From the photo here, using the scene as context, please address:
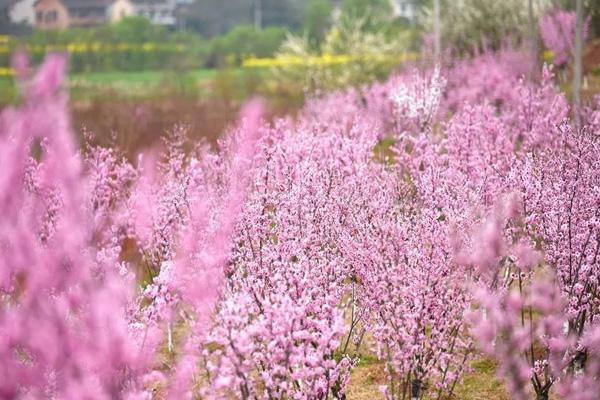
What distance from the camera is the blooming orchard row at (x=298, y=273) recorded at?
260 centimetres

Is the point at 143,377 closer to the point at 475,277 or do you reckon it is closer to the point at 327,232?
the point at 327,232

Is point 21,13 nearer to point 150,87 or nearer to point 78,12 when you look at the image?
point 78,12

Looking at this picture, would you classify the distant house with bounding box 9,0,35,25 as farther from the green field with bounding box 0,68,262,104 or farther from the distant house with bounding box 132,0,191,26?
the distant house with bounding box 132,0,191,26

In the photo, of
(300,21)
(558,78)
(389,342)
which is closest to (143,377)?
(389,342)

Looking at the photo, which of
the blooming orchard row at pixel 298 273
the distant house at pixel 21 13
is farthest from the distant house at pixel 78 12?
the blooming orchard row at pixel 298 273

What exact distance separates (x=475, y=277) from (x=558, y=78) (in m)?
19.2

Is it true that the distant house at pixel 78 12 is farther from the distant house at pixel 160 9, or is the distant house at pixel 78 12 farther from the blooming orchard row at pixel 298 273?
the blooming orchard row at pixel 298 273

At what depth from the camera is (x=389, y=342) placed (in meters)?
5.43

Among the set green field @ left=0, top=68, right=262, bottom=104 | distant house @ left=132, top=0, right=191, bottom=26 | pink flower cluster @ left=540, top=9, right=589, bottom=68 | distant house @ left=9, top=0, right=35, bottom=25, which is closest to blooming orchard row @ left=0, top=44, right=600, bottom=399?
pink flower cluster @ left=540, top=9, right=589, bottom=68

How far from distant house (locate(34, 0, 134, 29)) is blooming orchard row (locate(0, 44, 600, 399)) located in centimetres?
7169

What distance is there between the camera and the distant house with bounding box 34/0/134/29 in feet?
255

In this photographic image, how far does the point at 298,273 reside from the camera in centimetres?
482

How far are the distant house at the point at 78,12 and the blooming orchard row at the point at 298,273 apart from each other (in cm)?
7169

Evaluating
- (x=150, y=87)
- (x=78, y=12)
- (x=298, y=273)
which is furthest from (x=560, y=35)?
(x=78, y=12)
